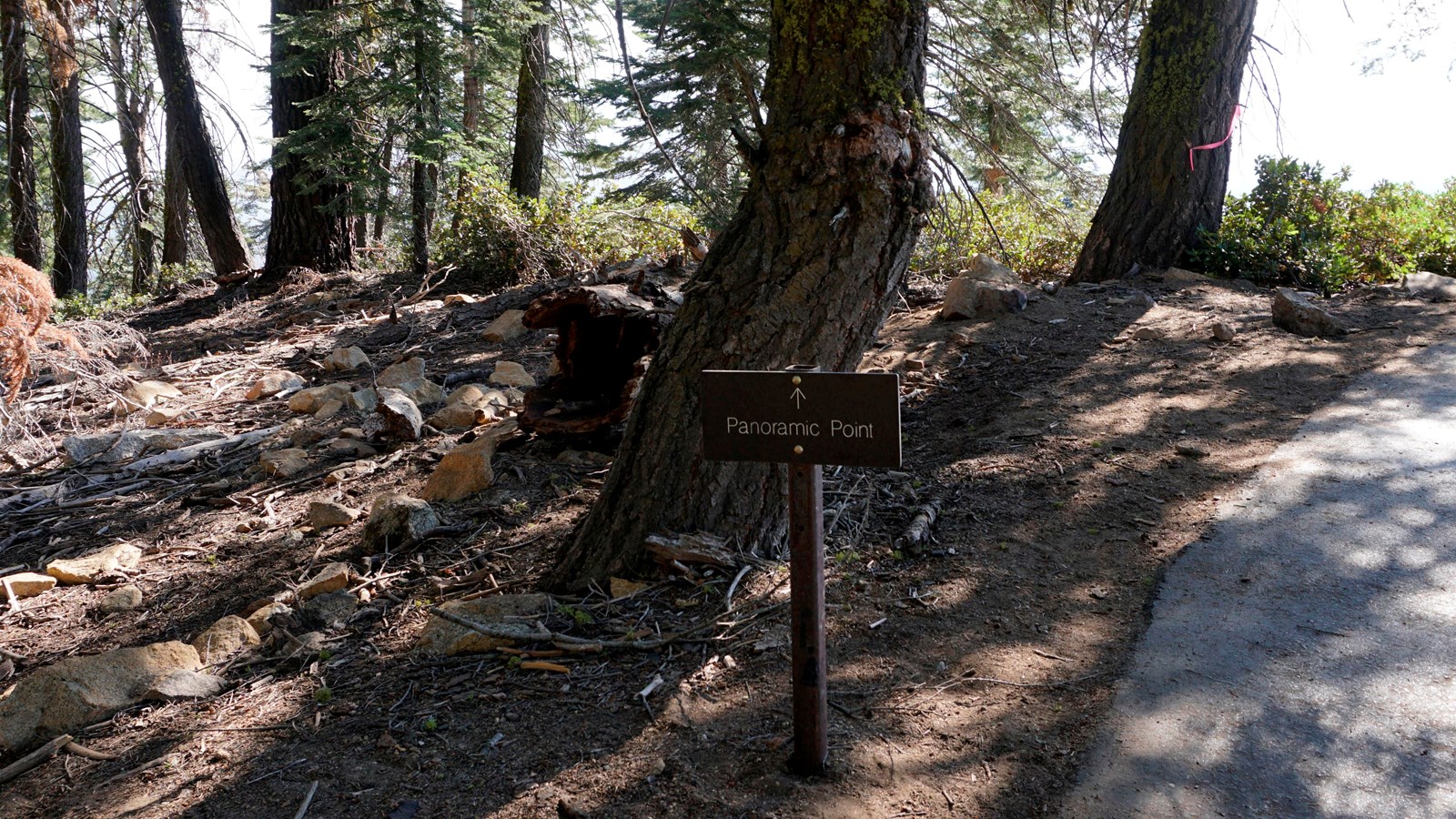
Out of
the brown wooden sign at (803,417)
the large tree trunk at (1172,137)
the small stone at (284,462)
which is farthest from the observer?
the large tree trunk at (1172,137)

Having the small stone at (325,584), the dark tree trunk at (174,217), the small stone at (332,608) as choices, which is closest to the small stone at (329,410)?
the small stone at (325,584)

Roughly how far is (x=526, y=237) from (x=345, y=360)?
2.91m

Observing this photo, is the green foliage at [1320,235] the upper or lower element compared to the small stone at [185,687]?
upper

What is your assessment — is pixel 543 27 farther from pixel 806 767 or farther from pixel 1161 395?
pixel 806 767

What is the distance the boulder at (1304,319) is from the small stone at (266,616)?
6762 mm

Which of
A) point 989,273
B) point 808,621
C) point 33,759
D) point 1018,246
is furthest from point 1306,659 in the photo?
point 1018,246

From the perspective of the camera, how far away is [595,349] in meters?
5.30

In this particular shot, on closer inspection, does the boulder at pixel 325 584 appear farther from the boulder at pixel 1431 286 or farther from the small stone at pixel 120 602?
the boulder at pixel 1431 286

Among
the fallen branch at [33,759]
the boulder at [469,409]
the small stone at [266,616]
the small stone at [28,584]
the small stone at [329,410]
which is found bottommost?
the fallen branch at [33,759]

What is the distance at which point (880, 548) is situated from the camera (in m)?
4.18

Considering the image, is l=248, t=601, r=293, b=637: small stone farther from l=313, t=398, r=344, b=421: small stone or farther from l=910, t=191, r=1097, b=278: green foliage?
l=910, t=191, r=1097, b=278: green foliage

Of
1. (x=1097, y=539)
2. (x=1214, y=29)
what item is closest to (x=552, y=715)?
(x=1097, y=539)

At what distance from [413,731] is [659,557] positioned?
111 centimetres

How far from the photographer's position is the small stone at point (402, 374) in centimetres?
695
